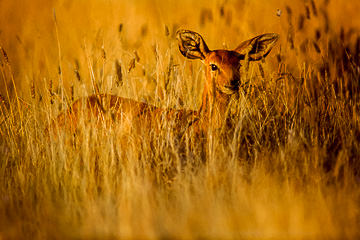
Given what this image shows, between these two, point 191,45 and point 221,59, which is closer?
point 221,59

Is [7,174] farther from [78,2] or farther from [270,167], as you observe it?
[78,2]

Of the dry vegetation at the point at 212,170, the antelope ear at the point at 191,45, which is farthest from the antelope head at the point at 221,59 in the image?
the dry vegetation at the point at 212,170

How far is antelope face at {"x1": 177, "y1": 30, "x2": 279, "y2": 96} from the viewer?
13.1ft

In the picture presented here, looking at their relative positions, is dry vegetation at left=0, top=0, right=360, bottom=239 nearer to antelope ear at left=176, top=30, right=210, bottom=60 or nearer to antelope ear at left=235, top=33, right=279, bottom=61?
antelope ear at left=235, top=33, right=279, bottom=61

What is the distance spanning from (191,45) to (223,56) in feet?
1.36

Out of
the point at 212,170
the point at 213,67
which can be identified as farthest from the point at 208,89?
the point at 212,170

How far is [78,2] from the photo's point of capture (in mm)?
7539

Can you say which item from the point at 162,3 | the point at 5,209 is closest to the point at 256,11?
the point at 162,3

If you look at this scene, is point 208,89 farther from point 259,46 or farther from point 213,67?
point 259,46

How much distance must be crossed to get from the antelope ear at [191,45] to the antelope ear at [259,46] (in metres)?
0.35

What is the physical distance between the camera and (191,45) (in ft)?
14.3

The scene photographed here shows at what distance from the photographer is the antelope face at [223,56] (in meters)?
4.00

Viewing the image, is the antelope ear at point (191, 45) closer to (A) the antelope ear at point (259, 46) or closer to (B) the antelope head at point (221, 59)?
(B) the antelope head at point (221, 59)

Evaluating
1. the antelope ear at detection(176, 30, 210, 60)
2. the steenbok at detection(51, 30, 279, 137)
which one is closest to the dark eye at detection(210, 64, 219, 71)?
the steenbok at detection(51, 30, 279, 137)
